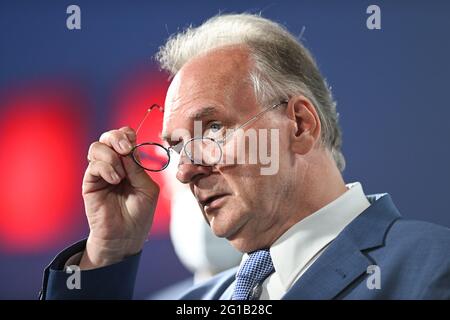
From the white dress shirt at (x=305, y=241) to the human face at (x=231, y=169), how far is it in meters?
0.06

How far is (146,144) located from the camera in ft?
5.10

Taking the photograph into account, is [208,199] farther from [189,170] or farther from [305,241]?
[305,241]

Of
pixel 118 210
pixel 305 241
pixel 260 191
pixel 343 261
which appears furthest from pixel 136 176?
pixel 343 261

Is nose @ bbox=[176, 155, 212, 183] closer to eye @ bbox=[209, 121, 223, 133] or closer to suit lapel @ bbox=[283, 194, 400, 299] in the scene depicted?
eye @ bbox=[209, 121, 223, 133]

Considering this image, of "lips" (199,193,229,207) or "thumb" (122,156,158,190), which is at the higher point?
"thumb" (122,156,158,190)

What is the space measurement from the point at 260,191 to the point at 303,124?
20cm

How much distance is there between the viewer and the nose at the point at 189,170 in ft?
4.69

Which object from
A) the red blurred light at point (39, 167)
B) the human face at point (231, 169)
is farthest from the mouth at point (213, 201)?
the red blurred light at point (39, 167)

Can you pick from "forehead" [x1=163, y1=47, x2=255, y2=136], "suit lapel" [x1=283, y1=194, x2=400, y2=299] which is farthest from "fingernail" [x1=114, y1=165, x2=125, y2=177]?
"suit lapel" [x1=283, y1=194, x2=400, y2=299]

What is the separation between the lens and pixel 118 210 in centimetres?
166

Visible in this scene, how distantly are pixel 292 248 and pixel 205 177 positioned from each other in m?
0.25

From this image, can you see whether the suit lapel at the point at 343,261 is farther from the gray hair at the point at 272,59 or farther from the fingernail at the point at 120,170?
the fingernail at the point at 120,170

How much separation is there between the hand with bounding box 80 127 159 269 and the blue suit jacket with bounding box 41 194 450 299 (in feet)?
0.48

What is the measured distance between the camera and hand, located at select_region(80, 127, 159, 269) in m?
1.61
